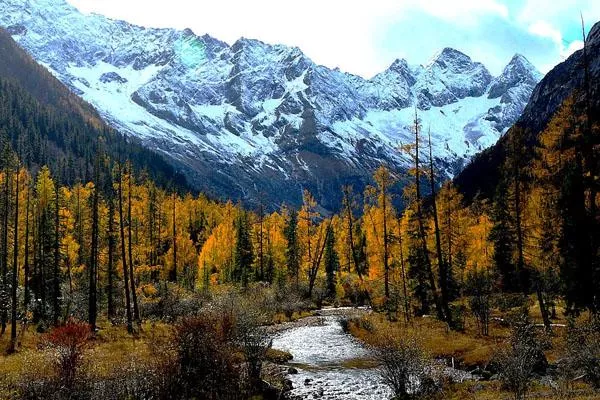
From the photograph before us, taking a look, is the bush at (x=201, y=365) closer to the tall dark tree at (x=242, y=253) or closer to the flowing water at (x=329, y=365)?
the flowing water at (x=329, y=365)

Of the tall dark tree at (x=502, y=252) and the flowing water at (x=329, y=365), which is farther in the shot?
the tall dark tree at (x=502, y=252)

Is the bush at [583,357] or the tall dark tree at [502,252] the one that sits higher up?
the tall dark tree at [502,252]

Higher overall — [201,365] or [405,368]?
[201,365]

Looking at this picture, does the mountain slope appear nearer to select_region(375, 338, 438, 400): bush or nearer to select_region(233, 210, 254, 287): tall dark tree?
select_region(233, 210, 254, 287): tall dark tree

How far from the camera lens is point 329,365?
1230 inches

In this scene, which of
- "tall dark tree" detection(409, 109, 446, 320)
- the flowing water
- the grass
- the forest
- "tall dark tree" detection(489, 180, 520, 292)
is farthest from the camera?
"tall dark tree" detection(489, 180, 520, 292)

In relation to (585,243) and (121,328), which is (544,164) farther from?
(121,328)

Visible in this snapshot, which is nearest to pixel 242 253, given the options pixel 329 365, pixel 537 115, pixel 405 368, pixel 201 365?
pixel 329 365

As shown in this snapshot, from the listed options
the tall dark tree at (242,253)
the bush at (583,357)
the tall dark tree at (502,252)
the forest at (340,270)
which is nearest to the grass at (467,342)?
the forest at (340,270)

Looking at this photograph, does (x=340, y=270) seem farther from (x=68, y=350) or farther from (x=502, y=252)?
(x=68, y=350)

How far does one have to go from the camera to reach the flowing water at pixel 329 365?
961 inches

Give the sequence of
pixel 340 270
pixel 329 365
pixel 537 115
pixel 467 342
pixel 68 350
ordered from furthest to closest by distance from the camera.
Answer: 1. pixel 537 115
2. pixel 340 270
3. pixel 467 342
4. pixel 329 365
5. pixel 68 350

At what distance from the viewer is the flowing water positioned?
2441 cm

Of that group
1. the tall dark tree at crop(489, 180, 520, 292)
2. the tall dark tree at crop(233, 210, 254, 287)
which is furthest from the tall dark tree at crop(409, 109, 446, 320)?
the tall dark tree at crop(233, 210, 254, 287)
